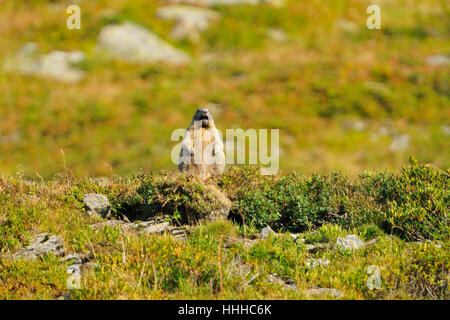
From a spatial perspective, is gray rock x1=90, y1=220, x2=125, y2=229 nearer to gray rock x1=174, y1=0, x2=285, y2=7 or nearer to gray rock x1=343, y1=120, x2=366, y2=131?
gray rock x1=343, y1=120, x2=366, y2=131

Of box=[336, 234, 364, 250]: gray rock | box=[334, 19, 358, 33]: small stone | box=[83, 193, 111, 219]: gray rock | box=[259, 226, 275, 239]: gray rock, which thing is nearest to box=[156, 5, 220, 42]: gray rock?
box=[334, 19, 358, 33]: small stone

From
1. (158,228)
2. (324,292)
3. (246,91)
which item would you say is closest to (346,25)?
(246,91)

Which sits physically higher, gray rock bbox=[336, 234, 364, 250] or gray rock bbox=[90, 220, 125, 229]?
gray rock bbox=[90, 220, 125, 229]

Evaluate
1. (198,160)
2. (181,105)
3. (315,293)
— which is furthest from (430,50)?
(315,293)

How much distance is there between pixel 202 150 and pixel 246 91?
58.3 feet

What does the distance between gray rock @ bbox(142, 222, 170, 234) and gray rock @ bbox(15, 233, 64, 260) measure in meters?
1.38

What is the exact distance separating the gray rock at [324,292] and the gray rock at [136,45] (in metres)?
26.8

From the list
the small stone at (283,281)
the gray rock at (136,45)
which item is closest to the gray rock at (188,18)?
the gray rock at (136,45)

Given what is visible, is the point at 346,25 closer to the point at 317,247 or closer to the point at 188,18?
the point at 188,18

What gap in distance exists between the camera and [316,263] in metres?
6.98

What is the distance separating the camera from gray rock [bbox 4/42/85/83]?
1155 inches

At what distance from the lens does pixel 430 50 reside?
31.5 meters

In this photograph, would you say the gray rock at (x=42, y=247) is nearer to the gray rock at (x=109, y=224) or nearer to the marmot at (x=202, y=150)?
the gray rock at (x=109, y=224)

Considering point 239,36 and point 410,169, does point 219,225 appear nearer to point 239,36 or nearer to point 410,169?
point 410,169
